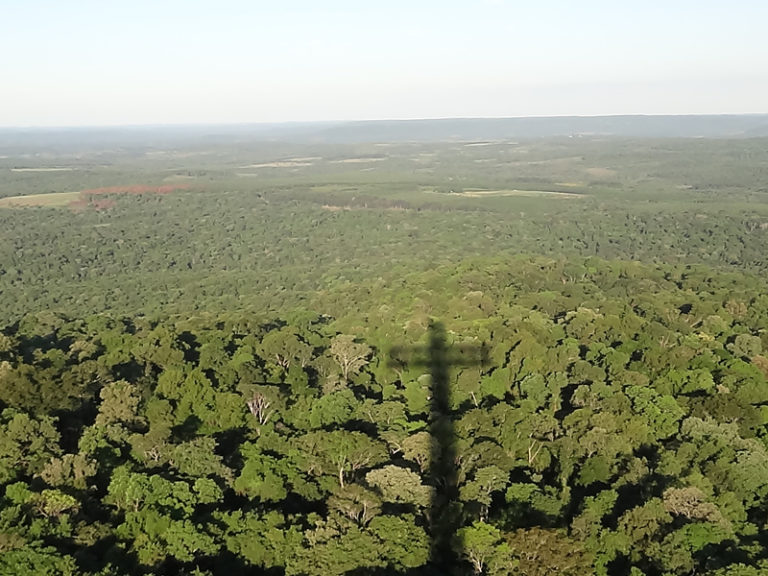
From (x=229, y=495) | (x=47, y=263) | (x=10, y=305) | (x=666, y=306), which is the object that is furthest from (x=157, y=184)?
(x=229, y=495)

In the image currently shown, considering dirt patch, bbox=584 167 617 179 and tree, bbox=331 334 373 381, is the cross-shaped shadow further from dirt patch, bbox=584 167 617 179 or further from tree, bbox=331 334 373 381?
dirt patch, bbox=584 167 617 179

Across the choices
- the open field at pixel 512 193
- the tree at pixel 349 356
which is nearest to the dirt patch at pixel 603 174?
the open field at pixel 512 193

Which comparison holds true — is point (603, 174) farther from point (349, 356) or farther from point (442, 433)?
point (442, 433)

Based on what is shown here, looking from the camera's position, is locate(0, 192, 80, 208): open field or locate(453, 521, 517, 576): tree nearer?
locate(453, 521, 517, 576): tree

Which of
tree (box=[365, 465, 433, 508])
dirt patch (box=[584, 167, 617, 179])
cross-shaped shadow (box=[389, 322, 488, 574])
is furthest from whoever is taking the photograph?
dirt patch (box=[584, 167, 617, 179])

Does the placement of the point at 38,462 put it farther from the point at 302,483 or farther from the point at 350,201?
the point at 350,201

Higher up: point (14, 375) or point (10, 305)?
point (14, 375)

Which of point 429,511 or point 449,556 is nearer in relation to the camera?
point 449,556

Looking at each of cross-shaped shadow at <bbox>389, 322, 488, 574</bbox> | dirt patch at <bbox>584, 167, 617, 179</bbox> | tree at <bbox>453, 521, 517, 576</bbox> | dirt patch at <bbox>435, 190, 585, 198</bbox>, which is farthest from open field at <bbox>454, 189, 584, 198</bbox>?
tree at <bbox>453, 521, 517, 576</bbox>
